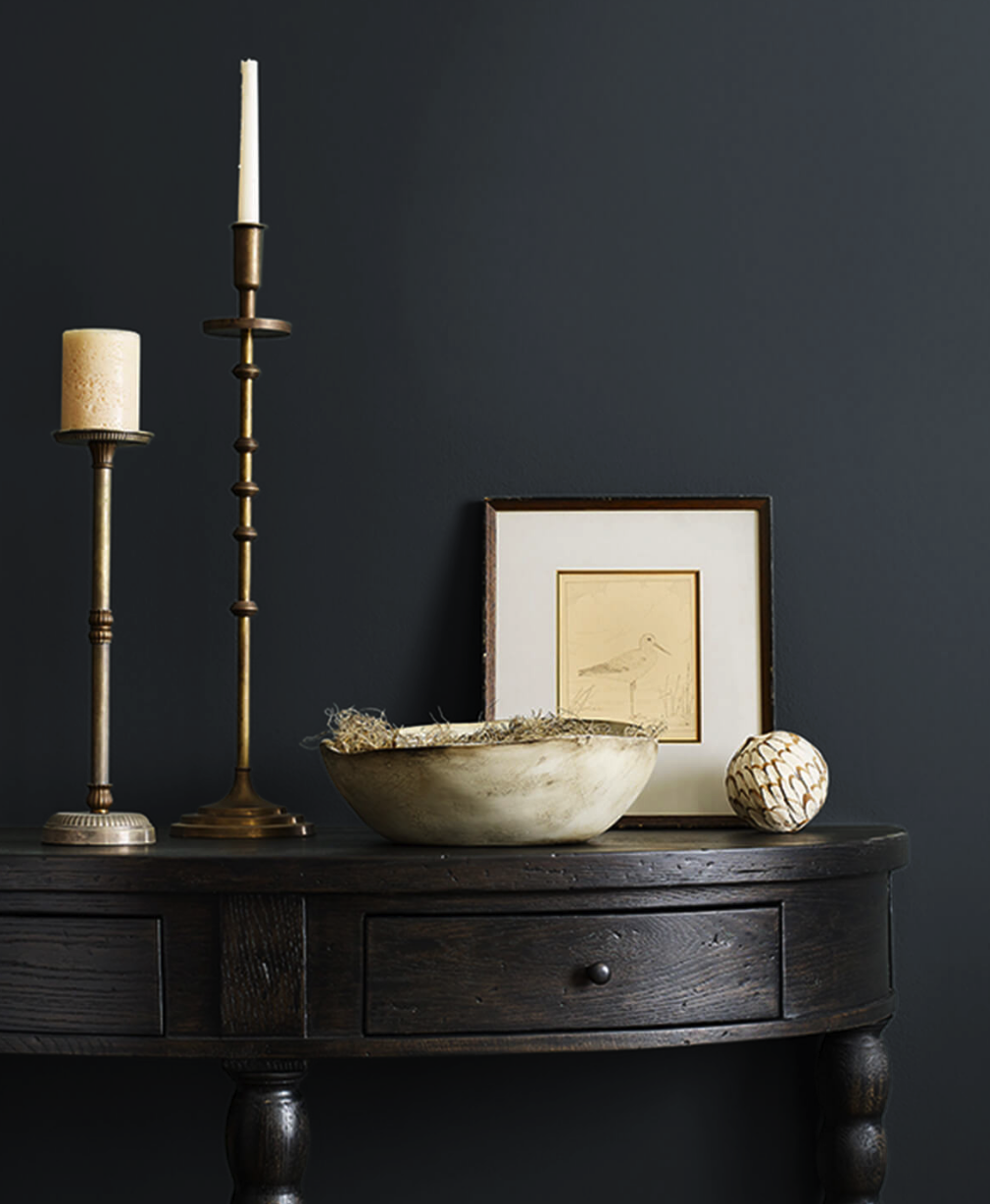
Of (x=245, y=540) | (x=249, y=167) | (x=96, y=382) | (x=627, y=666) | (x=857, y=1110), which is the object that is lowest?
(x=857, y=1110)

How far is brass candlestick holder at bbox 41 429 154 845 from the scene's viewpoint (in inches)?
58.2

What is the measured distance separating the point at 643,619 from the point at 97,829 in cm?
69

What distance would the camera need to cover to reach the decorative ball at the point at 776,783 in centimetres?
160

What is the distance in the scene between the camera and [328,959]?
1.37 metres

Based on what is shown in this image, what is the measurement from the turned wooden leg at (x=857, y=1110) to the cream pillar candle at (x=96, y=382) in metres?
1.04

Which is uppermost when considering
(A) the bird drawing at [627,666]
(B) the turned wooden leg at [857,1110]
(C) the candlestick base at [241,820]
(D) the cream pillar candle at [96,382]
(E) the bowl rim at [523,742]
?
(D) the cream pillar candle at [96,382]

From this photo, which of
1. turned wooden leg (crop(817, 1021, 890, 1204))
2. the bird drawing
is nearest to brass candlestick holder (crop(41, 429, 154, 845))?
the bird drawing

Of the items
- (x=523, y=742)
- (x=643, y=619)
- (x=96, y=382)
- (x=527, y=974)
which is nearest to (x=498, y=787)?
(x=523, y=742)

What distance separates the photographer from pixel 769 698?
176 centimetres

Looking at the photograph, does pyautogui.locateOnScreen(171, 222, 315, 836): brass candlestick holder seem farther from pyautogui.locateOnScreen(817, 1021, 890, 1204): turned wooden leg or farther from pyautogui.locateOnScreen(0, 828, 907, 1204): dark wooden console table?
pyautogui.locateOnScreen(817, 1021, 890, 1204): turned wooden leg

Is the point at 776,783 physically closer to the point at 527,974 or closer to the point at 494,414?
the point at 527,974

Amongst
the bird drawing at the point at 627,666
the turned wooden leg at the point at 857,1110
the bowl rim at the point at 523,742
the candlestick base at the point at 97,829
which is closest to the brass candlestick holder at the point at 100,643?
the candlestick base at the point at 97,829

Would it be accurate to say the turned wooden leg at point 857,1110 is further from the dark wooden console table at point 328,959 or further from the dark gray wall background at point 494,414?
the dark wooden console table at point 328,959

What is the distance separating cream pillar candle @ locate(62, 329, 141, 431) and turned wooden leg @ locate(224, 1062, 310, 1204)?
655 millimetres
